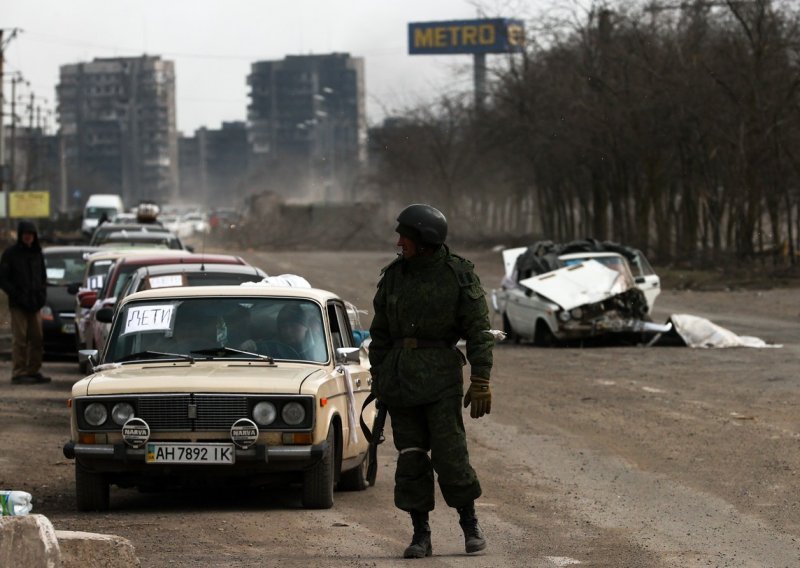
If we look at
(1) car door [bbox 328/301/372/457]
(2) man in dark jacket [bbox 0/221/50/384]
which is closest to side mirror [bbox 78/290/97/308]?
(2) man in dark jacket [bbox 0/221/50/384]

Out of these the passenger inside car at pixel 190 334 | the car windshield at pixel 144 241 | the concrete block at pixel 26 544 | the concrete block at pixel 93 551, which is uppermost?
the car windshield at pixel 144 241

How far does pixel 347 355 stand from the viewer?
9852 mm

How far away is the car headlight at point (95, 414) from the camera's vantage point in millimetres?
A: 9203

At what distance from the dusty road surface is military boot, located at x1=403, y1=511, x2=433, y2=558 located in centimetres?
6

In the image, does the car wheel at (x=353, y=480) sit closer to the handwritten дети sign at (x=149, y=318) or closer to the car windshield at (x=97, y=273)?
the handwritten дети sign at (x=149, y=318)

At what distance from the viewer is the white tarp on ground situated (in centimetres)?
2331

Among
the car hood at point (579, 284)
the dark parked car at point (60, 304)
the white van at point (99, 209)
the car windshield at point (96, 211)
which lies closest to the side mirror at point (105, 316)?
the dark parked car at point (60, 304)

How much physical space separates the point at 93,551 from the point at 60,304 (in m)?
15.3

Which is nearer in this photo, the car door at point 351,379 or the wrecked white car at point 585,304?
the car door at point 351,379

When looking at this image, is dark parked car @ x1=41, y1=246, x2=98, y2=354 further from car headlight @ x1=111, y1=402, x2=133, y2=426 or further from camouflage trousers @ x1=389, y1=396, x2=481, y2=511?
camouflage trousers @ x1=389, y1=396, x2=481, y2=511

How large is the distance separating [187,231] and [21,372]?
6643cm

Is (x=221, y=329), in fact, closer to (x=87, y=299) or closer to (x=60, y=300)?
(x=87, y=299)

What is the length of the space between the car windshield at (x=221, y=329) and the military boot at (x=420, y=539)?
230 centimetres

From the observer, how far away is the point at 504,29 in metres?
56.8
